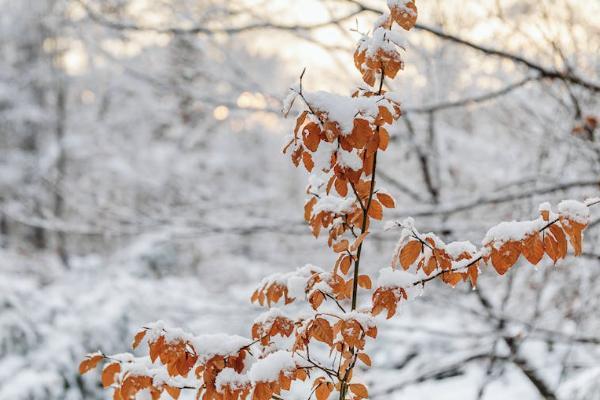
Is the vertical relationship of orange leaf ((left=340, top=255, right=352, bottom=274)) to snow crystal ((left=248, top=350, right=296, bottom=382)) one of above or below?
above

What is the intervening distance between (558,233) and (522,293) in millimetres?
3602

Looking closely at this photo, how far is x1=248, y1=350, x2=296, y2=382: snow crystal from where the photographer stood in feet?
3.82

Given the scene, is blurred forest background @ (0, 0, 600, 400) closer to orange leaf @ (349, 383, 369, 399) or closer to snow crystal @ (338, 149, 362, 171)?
snow crystal @ (338, 149, 362, 171)

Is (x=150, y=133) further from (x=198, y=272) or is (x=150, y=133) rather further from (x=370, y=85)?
(x=370, y=85)

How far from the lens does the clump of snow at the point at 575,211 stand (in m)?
1.06

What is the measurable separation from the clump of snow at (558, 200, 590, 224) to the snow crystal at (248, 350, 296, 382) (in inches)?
27.0

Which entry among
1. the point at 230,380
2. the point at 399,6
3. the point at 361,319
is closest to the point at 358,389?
the point at 361,319

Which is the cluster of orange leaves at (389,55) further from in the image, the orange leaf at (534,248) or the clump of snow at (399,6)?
the orange leaf at (534,248)

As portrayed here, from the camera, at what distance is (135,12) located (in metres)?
4.08

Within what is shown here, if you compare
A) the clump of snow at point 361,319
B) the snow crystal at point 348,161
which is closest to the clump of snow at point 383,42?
the snow crystal at point 348,161

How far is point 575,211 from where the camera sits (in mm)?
1069

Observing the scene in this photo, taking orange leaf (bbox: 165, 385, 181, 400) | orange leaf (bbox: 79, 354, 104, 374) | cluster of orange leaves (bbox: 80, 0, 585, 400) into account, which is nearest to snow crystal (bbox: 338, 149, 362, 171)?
cluster of orange leaves (bbox: 80, 0, 585, 400)

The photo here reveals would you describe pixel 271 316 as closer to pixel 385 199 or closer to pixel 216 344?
pixel 216 344

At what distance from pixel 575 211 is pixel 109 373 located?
1283 millimetres
